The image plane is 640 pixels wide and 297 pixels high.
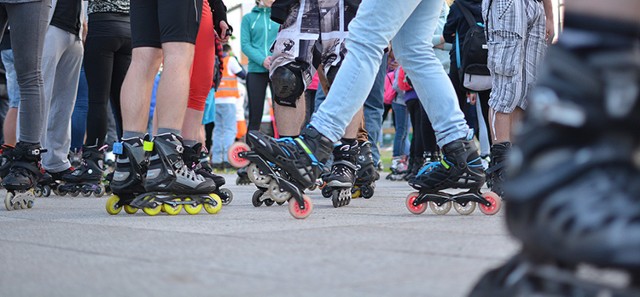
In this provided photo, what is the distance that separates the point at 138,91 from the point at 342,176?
1.26 metres

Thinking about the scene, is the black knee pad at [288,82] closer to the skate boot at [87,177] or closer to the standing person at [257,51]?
the skate boot at [87,177]

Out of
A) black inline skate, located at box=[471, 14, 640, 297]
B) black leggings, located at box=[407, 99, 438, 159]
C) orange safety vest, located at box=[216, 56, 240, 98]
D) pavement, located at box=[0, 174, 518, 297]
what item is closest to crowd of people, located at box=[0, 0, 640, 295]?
black inline skate, located at box=[471, 14, 640, 297]

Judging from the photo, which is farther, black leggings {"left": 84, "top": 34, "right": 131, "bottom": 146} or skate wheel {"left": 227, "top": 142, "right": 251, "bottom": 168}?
black leggings {"left": 84, "top": 34, "right": 131, "bottom": 146}

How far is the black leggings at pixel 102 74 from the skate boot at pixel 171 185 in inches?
92.2

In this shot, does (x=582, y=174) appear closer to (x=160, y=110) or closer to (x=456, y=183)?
(x=456, y=183)

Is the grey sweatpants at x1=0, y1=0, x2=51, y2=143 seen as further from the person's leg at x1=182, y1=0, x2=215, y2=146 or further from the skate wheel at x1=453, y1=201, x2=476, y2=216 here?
the skate wheel at x1=453, y1=201, x2=476, y2=216

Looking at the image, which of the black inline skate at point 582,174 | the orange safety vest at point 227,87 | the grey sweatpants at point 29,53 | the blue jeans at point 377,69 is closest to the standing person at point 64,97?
the grey sweatpants at point 29,53

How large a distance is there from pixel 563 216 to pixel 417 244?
4.94 ft

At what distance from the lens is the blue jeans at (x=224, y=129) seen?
13547 mm

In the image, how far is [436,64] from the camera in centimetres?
445

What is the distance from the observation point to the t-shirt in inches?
251

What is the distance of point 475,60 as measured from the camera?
6691 mm

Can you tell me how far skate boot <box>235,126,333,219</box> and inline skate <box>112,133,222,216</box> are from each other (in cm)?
53

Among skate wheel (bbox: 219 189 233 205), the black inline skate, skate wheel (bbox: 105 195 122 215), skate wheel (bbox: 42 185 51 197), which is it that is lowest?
skate wheel (bbox: 42 185 51 197)
